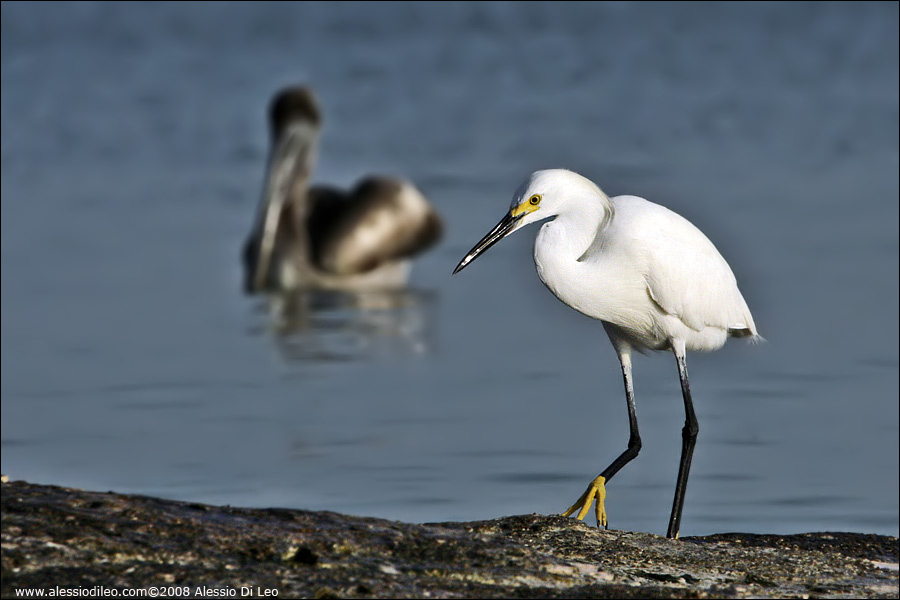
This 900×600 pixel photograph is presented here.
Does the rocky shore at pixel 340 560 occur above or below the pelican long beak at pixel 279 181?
below

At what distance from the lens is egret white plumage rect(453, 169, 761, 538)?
6.07m

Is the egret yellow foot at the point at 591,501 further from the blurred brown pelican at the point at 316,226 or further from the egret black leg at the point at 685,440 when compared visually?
the blurred brown pelican at the point at 316,226

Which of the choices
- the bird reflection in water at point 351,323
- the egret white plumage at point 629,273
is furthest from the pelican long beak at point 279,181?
the egret white plumage at point 629,273

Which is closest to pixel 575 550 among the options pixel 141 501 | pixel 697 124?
pixel 141 501

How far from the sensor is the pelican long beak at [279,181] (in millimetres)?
13273

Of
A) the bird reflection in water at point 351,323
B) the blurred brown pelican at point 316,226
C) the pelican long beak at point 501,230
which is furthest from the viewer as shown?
the blurred brown pelican at point 316,226

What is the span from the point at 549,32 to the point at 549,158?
→ 19.5 feet

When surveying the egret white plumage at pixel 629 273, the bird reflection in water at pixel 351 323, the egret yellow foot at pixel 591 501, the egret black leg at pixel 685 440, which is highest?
the bird reflection in water at pixel 351 323

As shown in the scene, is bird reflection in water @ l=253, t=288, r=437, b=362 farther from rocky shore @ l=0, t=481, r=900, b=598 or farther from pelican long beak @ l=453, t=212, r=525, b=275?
rocky shore @ l=0, t=481, r=900, b=598

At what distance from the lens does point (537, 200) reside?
6035mm

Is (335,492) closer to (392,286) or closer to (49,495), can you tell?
(49,495)

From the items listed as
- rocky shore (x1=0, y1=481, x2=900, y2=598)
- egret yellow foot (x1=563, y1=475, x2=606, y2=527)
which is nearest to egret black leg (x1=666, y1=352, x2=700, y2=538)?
egret yellow foot (x1=563, y1=475, x2=606, y2=527)

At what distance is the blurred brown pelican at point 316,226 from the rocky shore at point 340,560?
8581mm

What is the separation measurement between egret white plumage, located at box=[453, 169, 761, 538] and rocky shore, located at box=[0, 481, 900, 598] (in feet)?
4.40
